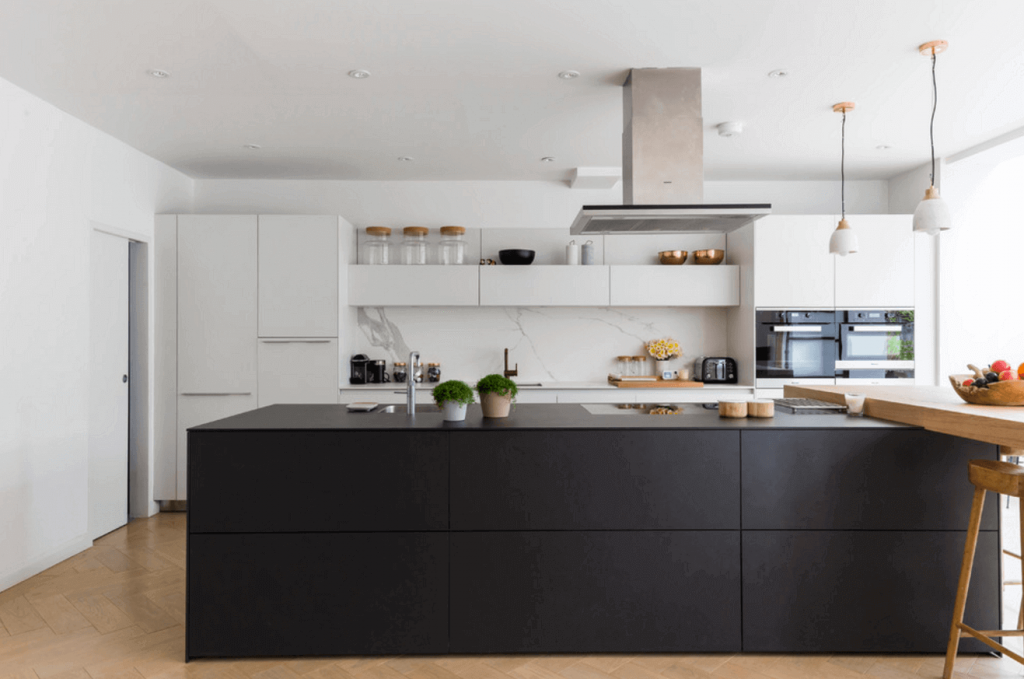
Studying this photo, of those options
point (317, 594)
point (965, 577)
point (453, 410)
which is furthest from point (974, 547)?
point (317, 594)

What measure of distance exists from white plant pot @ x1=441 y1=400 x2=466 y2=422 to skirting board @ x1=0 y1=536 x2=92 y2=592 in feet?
8.25

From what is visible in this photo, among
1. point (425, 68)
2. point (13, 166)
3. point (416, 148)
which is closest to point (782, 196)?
point (416, 148)

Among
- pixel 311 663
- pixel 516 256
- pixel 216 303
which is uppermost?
pixel 516 256

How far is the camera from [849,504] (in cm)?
263

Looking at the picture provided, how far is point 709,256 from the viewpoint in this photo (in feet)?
17.5

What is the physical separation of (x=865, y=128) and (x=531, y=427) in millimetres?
3133

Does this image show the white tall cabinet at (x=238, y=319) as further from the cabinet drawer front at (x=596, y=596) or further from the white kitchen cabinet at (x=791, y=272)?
the white kitchen cabinet at (x=791, y=272)

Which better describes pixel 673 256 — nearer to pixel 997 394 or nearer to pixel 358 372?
pixel 358 372

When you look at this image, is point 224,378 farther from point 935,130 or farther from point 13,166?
point 935,130

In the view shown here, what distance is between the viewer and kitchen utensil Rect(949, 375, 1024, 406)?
2580 millimetres

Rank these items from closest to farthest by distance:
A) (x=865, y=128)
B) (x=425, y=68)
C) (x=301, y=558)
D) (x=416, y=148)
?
1. (x=301, y=558)
2. (x=425, y=68)
3. (x=865, y=128)
4. (x=416, y=148)

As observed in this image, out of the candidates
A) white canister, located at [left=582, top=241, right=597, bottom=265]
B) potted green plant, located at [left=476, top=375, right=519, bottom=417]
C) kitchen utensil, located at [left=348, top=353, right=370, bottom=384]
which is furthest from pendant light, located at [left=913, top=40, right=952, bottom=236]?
kitchen utensil, located at [left=348, top=353, right=370, bottom=384]

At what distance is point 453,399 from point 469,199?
3141 millimetres

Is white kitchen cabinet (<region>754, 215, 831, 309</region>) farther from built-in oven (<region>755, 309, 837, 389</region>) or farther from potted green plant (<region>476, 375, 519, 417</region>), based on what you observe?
potted green plant (<region>476, 375, 519, 417</region>)
